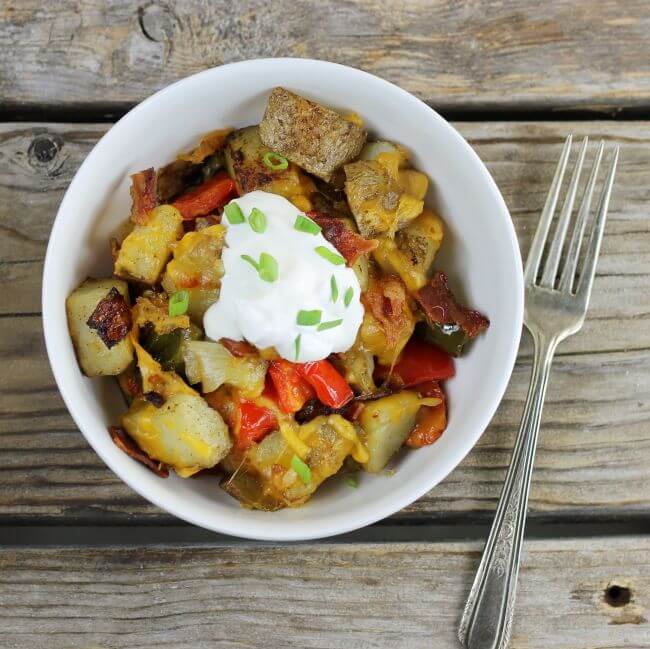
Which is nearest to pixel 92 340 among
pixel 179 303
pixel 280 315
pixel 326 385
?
pixel 179 303

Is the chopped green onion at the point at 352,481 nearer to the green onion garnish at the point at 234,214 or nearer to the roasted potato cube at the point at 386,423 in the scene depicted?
the roasted potato cube at the point at 386,423

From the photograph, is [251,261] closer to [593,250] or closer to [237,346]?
[237,346]

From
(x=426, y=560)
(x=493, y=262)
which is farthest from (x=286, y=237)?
(x=426, y=560)

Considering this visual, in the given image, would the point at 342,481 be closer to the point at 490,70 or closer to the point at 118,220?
the point at 118,220

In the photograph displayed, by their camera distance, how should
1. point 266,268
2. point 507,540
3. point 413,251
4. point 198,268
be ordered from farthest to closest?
point 507,540, point 413,251, point 198,268, point 266,268

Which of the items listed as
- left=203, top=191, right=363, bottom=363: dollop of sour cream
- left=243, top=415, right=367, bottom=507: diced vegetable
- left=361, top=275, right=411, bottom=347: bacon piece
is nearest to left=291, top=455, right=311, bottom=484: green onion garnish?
left=243, top=415, right=367, bottom=507: diced vegetable

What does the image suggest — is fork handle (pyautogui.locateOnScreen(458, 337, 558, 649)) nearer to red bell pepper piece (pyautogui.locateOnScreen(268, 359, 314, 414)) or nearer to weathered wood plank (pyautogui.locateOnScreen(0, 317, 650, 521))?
weathered wood plank (pyautogui.locateOnScreen(0, 317, 650, 521))
